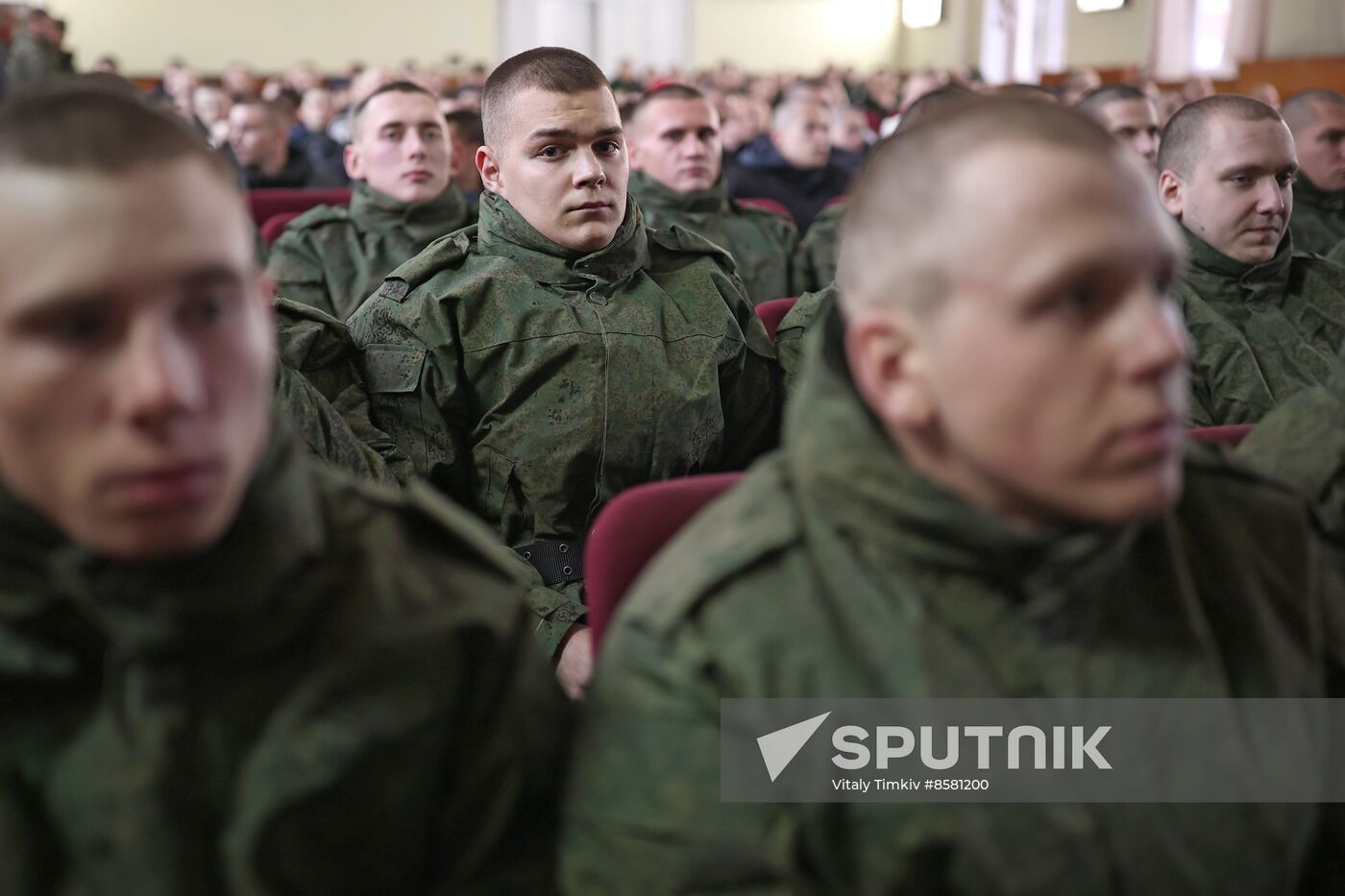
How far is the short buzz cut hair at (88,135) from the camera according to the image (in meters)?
0.80

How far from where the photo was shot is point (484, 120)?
242 centimetres

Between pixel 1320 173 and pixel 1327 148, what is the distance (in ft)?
0.24

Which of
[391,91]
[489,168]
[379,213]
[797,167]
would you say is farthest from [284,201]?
[489,168]

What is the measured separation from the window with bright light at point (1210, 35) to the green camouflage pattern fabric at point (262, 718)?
12387mm

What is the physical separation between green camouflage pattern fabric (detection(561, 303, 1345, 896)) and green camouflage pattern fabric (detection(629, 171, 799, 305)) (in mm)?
2914

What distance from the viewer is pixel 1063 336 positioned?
33.8 inches

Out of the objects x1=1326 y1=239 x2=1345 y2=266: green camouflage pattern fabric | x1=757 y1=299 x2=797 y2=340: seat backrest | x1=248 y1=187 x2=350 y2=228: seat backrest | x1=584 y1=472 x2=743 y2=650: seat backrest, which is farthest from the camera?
x1=248 y1=187 x2=350 y2=228: seat backrest

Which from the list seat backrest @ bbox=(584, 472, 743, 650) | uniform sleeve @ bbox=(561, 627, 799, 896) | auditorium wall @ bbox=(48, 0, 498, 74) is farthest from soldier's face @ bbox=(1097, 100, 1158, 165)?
auditorium wall @ bbox=(48, 0, 498, 74)

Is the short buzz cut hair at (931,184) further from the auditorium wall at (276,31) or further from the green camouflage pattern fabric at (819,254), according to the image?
the auditorium wall at (276,31)

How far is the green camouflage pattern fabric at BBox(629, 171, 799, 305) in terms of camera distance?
152 inches

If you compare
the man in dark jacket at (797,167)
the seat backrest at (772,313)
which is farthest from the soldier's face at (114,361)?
the man in dark jacket at (797,167)

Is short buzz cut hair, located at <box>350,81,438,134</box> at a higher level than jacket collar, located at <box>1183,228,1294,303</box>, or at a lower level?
higher

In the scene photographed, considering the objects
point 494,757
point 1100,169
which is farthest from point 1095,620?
point 494,757

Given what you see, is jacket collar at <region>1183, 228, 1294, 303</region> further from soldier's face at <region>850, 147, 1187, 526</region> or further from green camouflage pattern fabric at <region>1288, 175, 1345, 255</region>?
soldier's face at <region>850, 147, 1187, 526</region>
